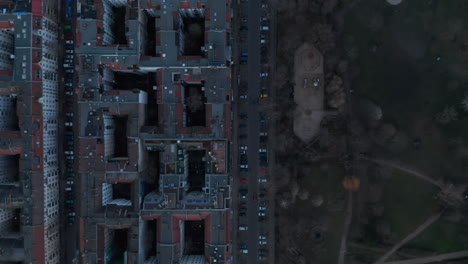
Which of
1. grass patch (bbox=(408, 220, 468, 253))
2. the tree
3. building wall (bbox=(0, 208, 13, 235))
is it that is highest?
the tree

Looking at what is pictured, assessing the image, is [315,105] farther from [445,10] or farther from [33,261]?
[33,261]

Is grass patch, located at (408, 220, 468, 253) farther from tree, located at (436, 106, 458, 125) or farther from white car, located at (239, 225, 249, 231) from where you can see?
white car, located at (239, 225, 249, 231)

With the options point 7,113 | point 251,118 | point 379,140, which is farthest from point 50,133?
point 379,140

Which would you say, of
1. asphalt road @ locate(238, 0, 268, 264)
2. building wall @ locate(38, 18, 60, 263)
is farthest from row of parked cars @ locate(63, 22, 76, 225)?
asphalt road @ locate(238, 0, 268, 264)

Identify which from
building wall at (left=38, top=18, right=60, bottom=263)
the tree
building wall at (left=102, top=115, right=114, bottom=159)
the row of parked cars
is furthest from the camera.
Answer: the row of parked cars

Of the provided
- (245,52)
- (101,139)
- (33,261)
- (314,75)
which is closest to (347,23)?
(314,75)

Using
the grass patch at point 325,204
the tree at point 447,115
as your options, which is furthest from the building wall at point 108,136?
the tree at point 447,115

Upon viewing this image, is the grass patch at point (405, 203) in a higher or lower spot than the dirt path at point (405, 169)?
lower

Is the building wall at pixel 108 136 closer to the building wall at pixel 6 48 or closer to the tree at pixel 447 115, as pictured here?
the building wall at pixel 6 48
